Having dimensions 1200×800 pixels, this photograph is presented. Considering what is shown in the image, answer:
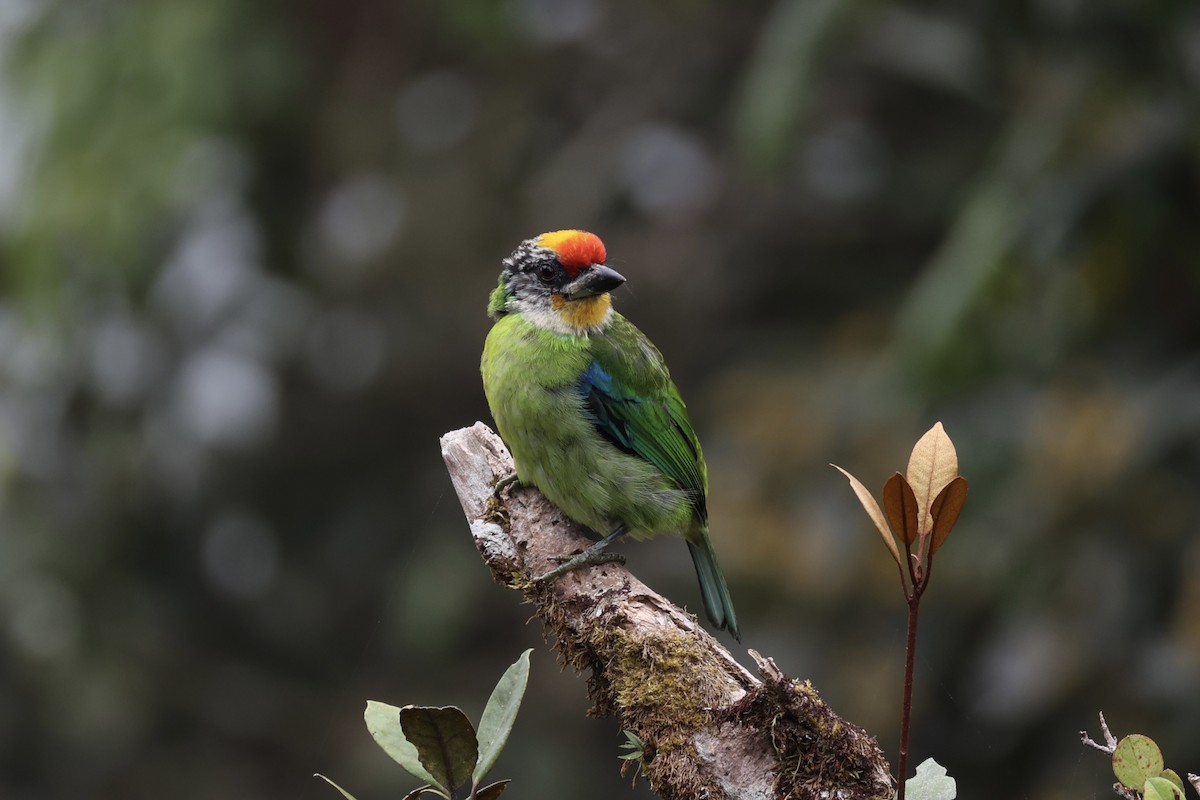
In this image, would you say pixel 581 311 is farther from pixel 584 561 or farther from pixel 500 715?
pixel 500 715

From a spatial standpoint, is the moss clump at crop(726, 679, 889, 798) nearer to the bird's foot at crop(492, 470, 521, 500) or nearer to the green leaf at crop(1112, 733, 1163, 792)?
the green leaf at crop(1112, 733, 1163, 792)

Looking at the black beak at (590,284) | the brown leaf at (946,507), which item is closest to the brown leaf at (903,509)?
the brown leaf at (946,507)

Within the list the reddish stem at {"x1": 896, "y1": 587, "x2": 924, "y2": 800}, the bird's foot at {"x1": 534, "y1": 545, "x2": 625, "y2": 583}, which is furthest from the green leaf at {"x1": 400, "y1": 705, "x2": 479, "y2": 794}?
the bird's foot at {"x1": 534, "y1": 545, "x2": 625, "y2": 583}

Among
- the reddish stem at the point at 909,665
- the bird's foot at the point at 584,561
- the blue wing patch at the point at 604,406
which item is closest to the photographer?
the reddish stem at the point at 909,665

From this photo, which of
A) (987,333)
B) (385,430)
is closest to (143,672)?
(385,430)

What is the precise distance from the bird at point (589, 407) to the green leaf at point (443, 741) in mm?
1428

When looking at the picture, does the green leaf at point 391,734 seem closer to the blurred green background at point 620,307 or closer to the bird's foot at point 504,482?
the bird's foot at point 504,482

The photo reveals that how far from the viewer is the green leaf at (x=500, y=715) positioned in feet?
5.70

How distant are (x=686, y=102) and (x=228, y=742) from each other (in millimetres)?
3812

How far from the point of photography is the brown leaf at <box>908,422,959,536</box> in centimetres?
168

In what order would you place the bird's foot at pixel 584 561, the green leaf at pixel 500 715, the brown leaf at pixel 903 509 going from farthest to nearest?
the bird's foot at pixel 584 561 → the green leaf at pixel 500 715 → the brown leaf at pixel 903 509

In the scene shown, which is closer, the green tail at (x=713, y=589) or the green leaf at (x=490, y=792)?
the green leaf at (x=490, y=792)

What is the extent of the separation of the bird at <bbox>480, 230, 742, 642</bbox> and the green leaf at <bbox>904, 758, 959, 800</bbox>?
1.40 meters

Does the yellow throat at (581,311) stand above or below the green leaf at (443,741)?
above
